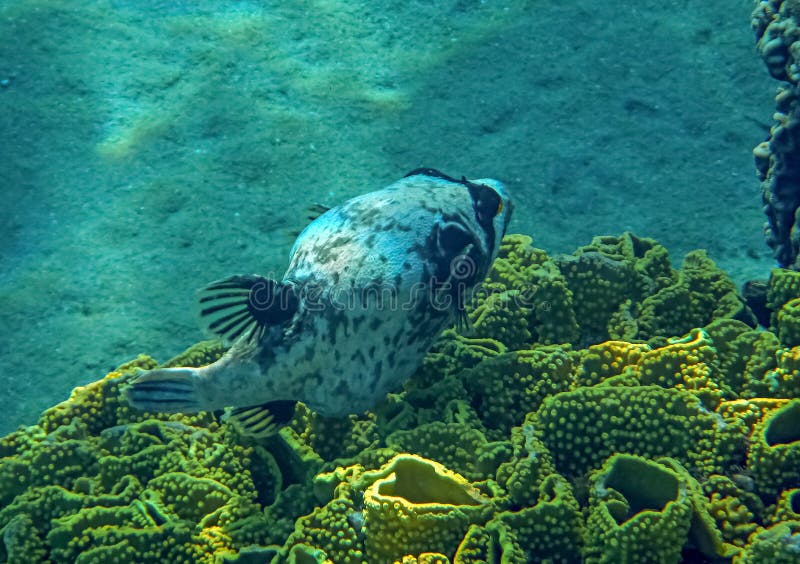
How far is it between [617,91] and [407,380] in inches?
181

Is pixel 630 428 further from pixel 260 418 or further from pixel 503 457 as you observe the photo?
pixel 260 418

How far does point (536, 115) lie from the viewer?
20.9 ft

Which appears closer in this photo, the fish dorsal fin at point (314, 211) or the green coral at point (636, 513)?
the green coral at point (636, 513)

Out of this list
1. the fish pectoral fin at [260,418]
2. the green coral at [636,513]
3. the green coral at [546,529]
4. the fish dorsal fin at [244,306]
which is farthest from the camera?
the fish pectoral fin at [260,418]

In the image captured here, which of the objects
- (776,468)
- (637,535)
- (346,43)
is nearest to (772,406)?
(776,468)

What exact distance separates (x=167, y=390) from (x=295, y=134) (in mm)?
3927

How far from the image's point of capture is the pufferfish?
278cm

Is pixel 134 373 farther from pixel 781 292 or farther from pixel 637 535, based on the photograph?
pixel 781 292

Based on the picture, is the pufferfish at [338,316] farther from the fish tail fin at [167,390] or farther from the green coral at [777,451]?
the green coral at [777,451]

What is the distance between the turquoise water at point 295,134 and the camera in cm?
512

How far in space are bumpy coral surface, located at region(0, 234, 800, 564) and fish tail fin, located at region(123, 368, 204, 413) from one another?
0.31m

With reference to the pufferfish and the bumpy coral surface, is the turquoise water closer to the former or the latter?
the bumpy coral surface

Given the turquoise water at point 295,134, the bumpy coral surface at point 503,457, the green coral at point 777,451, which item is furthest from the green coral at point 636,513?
the turquoise water at point 295,134

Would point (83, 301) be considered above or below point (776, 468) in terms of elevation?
below
